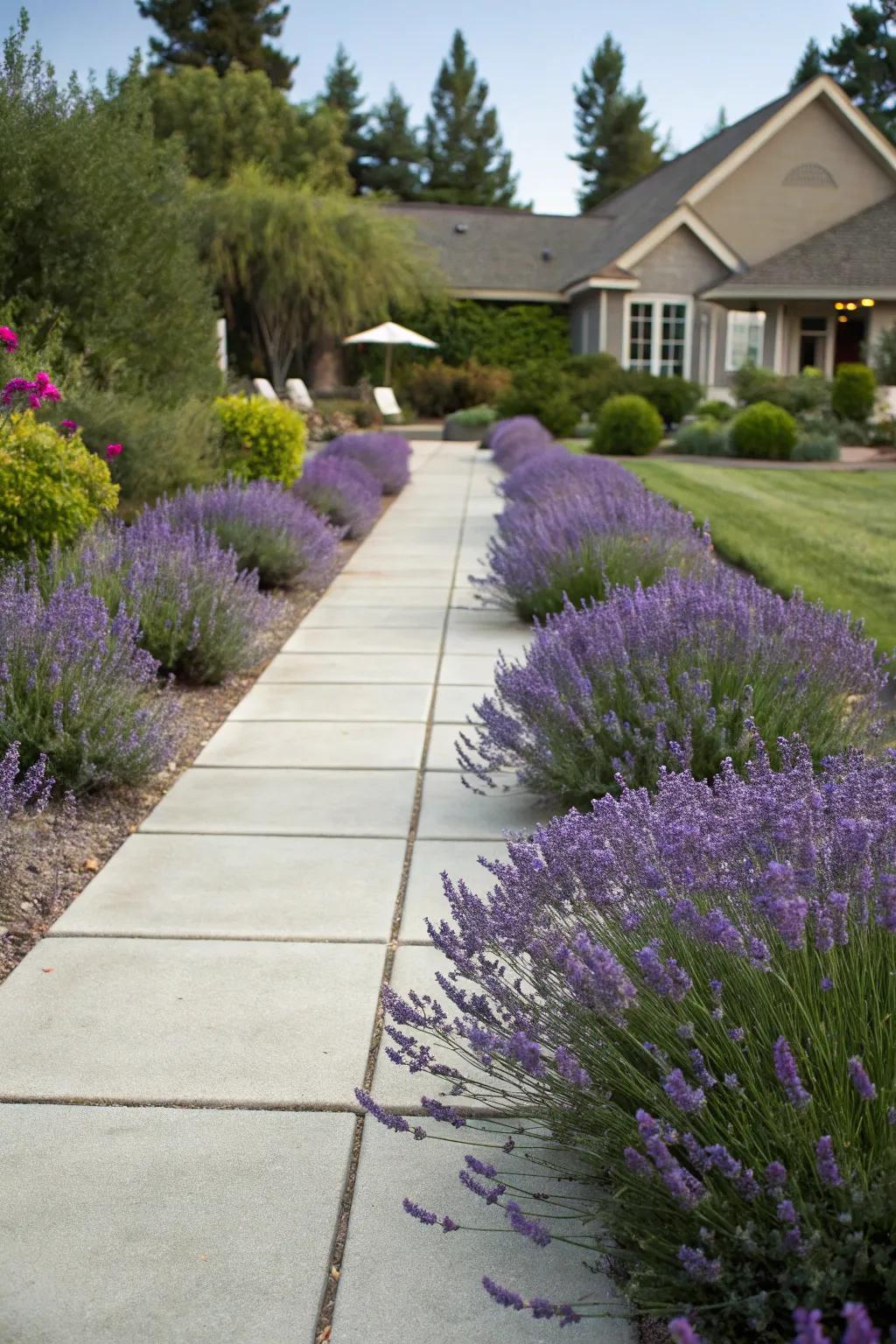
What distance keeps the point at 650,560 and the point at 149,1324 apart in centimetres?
503

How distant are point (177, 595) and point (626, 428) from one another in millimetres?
13076

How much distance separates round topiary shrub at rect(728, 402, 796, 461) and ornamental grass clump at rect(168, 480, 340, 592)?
11121mm

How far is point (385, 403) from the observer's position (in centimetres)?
2573

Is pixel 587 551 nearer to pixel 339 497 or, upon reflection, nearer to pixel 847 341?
pixel 339 497

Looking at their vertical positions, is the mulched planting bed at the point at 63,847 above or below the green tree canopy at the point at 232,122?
below

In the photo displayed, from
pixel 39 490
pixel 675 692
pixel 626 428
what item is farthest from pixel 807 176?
pixel 675 692

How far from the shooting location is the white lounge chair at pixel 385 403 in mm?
25609

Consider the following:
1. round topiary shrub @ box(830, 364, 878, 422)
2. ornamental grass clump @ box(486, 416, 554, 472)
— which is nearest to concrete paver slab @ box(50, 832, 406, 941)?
ornamental grass clump @ box(486, 416, 554, 472)

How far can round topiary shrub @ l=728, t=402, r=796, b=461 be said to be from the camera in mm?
17734

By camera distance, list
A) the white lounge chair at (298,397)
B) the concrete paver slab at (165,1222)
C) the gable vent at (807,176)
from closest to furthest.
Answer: the concrete paver slab at (165,1222), the white lounge chair at (298,397), the gable vent at (807,176)

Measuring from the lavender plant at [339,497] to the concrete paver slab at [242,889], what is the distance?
6.45 metres

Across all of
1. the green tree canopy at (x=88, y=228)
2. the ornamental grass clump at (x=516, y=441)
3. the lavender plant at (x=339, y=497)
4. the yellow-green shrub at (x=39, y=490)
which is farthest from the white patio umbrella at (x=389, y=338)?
the yellow-green shrub at (x=39, y=490)

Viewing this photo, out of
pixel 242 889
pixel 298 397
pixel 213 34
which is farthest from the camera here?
pixel 213 34

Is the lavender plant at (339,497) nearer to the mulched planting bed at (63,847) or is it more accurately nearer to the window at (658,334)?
the mulched planting bed at (63,847)
